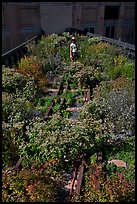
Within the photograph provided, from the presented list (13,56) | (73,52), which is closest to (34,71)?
(13,56)

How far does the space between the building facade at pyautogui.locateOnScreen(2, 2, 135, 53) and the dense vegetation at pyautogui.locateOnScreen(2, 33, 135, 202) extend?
33.7ft

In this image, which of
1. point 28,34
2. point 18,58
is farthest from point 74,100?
point 28,34

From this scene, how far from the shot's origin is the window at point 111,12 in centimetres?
2253

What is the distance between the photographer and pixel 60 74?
9188mm

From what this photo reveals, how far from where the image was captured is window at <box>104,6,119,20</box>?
887 inches

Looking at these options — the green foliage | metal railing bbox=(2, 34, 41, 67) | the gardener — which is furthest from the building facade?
the green foliage

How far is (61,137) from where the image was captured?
458 centimetres

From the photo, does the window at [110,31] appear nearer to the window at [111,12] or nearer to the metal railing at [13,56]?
the window at [111,12]

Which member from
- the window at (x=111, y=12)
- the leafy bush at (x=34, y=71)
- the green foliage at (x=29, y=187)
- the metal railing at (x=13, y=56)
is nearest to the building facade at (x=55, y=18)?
the window at (x=111, y=12)

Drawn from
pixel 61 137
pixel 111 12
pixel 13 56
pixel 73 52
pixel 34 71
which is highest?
pixel 111 12

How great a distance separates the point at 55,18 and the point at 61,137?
16.1 meters

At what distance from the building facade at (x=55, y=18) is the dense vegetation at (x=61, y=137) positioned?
33.7 ft

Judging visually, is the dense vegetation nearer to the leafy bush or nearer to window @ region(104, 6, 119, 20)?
the leafy bush

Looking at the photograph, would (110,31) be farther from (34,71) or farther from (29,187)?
(29,187)
